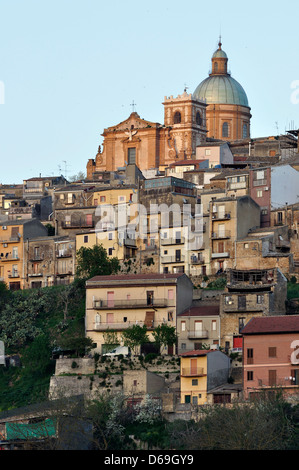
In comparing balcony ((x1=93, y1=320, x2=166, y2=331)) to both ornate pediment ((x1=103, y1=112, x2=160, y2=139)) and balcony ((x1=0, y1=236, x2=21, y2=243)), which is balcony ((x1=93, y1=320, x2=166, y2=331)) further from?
ornate pediment ((x1=103, y1=112, x2=160, y2=139))

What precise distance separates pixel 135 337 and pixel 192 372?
20.7 ft

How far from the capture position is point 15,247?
96125 millimetres

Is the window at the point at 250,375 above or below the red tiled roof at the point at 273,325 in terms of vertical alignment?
below

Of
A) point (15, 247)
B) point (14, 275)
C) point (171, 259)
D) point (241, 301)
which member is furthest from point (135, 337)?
point (15, 247)

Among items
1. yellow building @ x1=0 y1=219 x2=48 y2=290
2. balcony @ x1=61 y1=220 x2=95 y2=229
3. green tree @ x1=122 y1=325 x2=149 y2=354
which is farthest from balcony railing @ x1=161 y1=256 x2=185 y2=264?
green tree @ x1=122 y1=325 x2=149 y2=354

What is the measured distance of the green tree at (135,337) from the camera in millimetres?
77375

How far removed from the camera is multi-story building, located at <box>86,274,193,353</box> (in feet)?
261

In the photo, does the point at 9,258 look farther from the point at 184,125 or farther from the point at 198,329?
the point at 184,125

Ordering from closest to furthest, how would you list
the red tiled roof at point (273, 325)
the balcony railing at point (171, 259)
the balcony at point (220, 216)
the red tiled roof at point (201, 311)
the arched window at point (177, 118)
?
1. the red tiled roof at point (273, 325)
2. the red tiled roof at point (201, 311)
3. the balcony at point (220, 216)
4. the balcony railing at point (171, 259)
5. the arched window at point (177, 118)

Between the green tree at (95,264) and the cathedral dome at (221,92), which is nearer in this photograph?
the green tree at (95,264)

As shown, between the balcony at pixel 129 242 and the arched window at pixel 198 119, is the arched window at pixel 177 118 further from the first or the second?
the balcony at pixel 129 242

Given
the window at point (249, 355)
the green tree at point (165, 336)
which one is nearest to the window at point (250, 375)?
the window at point (249, 355)

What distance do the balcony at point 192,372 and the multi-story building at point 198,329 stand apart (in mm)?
5117
